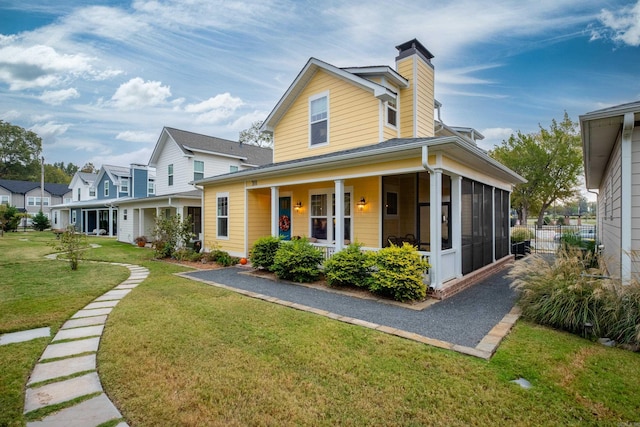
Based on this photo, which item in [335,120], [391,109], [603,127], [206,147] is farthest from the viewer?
[206,147]

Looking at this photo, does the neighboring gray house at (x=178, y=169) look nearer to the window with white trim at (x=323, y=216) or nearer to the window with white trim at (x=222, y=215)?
the window with white trim at (x=222, y=215)

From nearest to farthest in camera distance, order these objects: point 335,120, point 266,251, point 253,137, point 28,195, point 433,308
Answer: point 433,308, point 266,251, point 335,120, point 253,137, point 28,195

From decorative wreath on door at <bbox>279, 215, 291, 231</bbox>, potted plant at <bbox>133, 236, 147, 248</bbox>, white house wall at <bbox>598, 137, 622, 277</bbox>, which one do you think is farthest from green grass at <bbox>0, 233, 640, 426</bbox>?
potted plant at <bbox>133, 236, 147, 248</bbox>

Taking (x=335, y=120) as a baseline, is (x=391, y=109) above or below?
Result: above

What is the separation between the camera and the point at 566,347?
13.2 feet

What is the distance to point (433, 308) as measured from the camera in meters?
5.80

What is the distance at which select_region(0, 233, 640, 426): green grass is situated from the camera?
263cm

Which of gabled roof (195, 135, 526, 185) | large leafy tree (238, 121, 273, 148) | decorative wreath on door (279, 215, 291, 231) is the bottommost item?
decorative wreath on door (279, 215, 291, 231)

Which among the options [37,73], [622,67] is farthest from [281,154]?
[622,67]

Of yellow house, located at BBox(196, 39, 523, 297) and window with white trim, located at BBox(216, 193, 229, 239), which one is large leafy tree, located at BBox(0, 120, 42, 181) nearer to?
yellow house, located at BBox(196, 39, 523, 297)

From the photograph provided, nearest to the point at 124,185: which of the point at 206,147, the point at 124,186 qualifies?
the point at 124,186

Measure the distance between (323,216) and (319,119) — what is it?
3.46 m

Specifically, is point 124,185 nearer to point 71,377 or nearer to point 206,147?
point 206,147

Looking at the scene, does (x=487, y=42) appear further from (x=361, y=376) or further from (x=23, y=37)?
(x=23, y=37)
